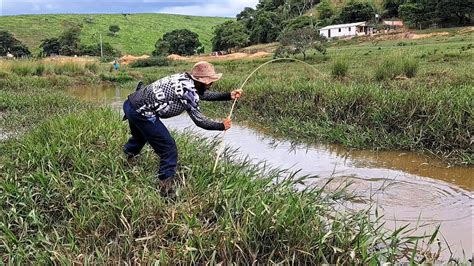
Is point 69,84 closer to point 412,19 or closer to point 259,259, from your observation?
point 259,259

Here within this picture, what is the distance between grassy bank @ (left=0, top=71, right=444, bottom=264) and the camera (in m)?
3.43

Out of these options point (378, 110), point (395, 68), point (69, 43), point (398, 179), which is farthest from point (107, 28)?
point (398, 179)

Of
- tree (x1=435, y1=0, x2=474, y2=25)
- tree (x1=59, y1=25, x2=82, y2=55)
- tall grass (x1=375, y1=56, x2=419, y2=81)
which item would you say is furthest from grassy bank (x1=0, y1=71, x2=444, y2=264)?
tree (x1=59, y1=25, x2=82, y2=55)

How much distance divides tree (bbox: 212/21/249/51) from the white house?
10529 mm

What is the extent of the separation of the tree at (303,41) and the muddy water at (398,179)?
23.0 metres

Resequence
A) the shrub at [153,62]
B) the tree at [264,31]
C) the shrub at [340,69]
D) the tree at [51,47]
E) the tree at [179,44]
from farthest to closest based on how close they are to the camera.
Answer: the tree at [179,44] → the tree at [264,31] → the tree at [51,47] → the shrub at [153,62] → the shrub at [340,69]

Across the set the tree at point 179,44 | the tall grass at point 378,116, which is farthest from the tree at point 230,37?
the tall grass at point 378,116

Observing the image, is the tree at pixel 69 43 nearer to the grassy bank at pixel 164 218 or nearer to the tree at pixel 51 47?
the tree at pixel 51 47

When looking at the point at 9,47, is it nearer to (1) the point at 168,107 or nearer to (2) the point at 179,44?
(2) the point at 179,44

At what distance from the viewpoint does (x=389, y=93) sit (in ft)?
29.3

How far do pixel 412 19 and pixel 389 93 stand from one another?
51.3 m

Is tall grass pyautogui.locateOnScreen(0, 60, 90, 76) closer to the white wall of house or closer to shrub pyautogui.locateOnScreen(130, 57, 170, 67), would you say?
shrub pyautogui.locateOnScreen(130, 57, 170, 67)

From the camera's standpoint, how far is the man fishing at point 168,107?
4.48 m

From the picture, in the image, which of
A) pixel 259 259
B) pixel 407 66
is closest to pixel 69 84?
pixel 407 66
